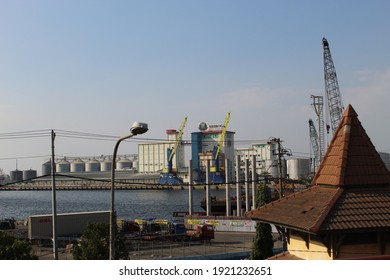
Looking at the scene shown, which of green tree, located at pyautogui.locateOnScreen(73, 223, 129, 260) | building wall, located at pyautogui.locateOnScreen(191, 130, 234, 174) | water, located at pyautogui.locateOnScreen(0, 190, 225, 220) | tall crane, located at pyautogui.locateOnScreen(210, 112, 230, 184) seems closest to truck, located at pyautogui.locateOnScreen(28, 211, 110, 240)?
green tree, located at pyautogui.locateOnScreen(73, 223, 129, 260)

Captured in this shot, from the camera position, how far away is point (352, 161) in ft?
37.3

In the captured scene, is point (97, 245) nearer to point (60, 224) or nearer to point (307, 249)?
point (307, 249)

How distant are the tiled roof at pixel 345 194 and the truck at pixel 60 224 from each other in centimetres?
3135

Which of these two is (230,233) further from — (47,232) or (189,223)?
(47,232)

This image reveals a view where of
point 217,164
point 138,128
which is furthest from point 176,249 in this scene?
point 217,164

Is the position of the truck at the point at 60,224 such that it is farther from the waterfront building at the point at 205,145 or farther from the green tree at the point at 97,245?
the waterfront building at the point at 205,145

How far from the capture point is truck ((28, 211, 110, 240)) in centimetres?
4066

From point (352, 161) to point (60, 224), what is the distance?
117 ft

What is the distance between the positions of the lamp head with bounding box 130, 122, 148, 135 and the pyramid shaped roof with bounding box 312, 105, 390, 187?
5318mm

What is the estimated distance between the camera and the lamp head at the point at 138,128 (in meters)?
9.75

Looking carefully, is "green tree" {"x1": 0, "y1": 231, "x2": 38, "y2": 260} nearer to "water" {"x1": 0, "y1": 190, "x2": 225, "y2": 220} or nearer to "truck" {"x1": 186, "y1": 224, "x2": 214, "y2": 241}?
"truck" {"x1": 186, "y1": 224, "x2": 214, "y2": 241}

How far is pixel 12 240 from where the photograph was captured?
18531 mm
